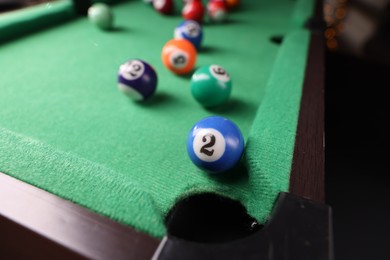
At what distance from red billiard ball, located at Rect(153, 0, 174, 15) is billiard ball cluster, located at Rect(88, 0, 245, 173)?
0.20m

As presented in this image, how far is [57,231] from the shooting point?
1.84 feet

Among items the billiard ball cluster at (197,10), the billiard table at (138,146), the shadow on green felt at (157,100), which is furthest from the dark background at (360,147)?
the billiard ball cluster at (197,10)

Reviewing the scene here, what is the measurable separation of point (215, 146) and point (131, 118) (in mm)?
451

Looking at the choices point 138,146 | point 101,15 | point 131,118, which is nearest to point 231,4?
point 101,15

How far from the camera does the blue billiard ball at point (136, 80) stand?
1.23 metres

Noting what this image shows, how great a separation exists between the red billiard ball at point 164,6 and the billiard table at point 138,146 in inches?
18.4

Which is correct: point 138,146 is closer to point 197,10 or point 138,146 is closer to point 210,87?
point 210,87

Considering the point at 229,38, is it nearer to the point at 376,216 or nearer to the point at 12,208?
the point at 376,216

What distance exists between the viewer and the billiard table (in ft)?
1.84

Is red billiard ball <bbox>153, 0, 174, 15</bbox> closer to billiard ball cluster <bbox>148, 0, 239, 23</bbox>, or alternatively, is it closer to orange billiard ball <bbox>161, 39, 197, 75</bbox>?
billiard ball cluster <bbox>148, 0, 239, 23</bbox>

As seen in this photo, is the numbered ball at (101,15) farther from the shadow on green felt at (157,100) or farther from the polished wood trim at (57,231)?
the polished wood trim at (57,231)

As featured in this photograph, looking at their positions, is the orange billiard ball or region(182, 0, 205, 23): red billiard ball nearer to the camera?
the orange billiard ball

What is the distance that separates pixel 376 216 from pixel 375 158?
0.52m

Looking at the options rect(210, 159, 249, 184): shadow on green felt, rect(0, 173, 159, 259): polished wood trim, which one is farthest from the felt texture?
rect(210, 159, 249, 184): shadow on green felt
